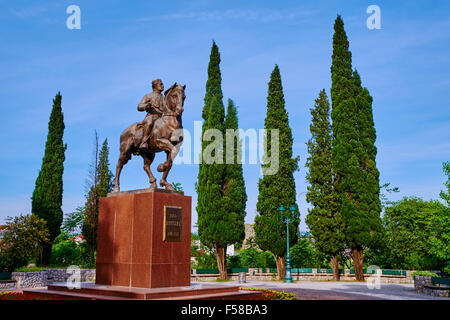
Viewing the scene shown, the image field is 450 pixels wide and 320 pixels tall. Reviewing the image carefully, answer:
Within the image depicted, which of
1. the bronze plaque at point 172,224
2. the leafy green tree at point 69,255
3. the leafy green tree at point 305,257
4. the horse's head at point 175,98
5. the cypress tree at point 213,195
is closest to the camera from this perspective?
the bronze plaque at point 172,224

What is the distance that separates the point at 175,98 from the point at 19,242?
14106 mm

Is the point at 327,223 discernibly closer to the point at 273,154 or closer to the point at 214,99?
the point at 273,154

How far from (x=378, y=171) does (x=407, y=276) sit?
6.74 meters

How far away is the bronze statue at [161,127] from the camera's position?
11.5 m

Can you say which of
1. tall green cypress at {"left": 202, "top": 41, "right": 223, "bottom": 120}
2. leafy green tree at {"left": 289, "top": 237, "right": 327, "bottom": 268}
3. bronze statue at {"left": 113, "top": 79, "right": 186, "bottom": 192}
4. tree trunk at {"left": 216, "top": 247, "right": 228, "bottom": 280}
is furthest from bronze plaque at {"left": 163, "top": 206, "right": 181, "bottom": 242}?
leafy green tree at {"left": 289, "top": 237, "right": 327, "bottom": 268}

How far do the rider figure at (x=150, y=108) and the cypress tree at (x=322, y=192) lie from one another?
17.8 m

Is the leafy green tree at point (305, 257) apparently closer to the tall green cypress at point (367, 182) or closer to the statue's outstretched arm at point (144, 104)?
the tall green cypress at point (367, 182)

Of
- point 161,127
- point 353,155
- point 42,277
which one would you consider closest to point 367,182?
point 353,155

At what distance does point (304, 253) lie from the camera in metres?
31.4

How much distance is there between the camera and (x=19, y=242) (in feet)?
68.8

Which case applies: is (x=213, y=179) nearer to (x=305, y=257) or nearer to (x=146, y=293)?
(x=305, y=257)

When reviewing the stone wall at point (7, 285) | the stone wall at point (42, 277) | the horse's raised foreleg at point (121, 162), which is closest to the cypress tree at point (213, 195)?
the stone wall at point (42, 277)

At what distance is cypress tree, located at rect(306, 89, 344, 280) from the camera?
87.0ft
